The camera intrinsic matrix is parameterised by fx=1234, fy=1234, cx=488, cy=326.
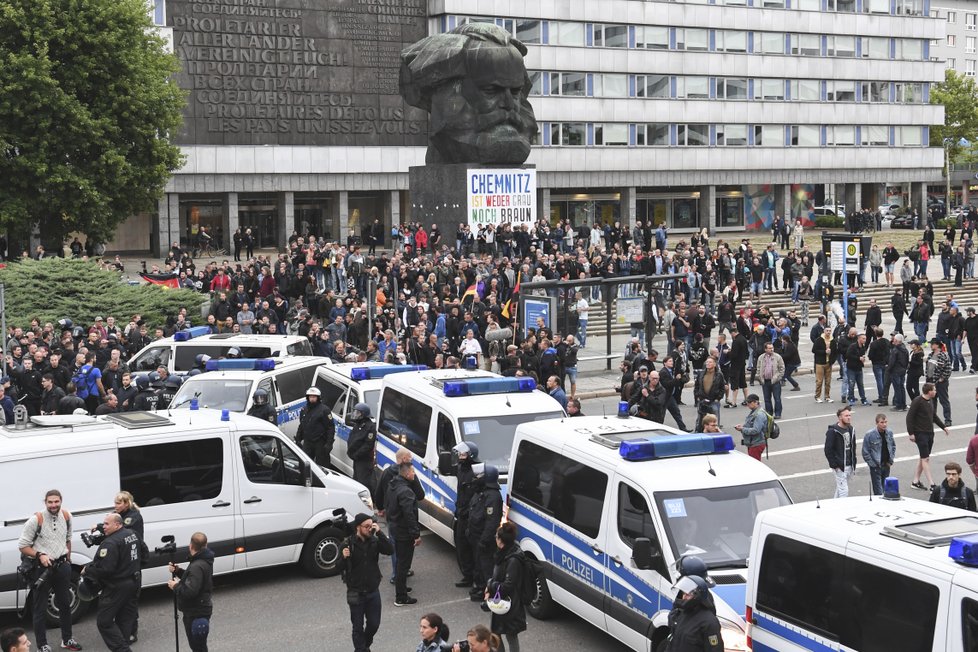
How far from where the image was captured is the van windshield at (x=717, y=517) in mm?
10500

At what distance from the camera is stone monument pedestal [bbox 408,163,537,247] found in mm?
41094

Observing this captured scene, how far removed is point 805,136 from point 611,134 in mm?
12541

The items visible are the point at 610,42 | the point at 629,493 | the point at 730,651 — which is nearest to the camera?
the point at 730,651

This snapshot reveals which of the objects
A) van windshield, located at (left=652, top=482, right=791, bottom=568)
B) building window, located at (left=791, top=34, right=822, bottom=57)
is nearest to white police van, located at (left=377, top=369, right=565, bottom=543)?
van windshield, located at (left=652, top=482, right=791, bottom=568)

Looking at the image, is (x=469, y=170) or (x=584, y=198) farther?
(x=584, y=198)

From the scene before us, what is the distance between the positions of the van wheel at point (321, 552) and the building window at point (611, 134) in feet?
171

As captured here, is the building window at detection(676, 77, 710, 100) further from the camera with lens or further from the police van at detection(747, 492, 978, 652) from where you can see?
the police van at detection(747, 492, 978, 652)

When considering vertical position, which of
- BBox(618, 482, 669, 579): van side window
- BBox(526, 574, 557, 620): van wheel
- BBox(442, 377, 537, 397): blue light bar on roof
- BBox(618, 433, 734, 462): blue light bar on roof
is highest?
BBox(442, 377, 537, 397): blue light bar on roof

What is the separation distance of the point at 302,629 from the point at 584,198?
5600 cm

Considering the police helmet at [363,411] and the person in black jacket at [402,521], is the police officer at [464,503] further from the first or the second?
the police helmet at [363,411]

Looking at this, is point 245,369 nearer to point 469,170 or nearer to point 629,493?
point 629,493

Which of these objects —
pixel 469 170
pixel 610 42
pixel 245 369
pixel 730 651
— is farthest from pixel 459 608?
pixel 610 42

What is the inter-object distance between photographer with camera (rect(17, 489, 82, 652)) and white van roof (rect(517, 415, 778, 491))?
4587 mm

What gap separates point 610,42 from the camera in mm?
63625
